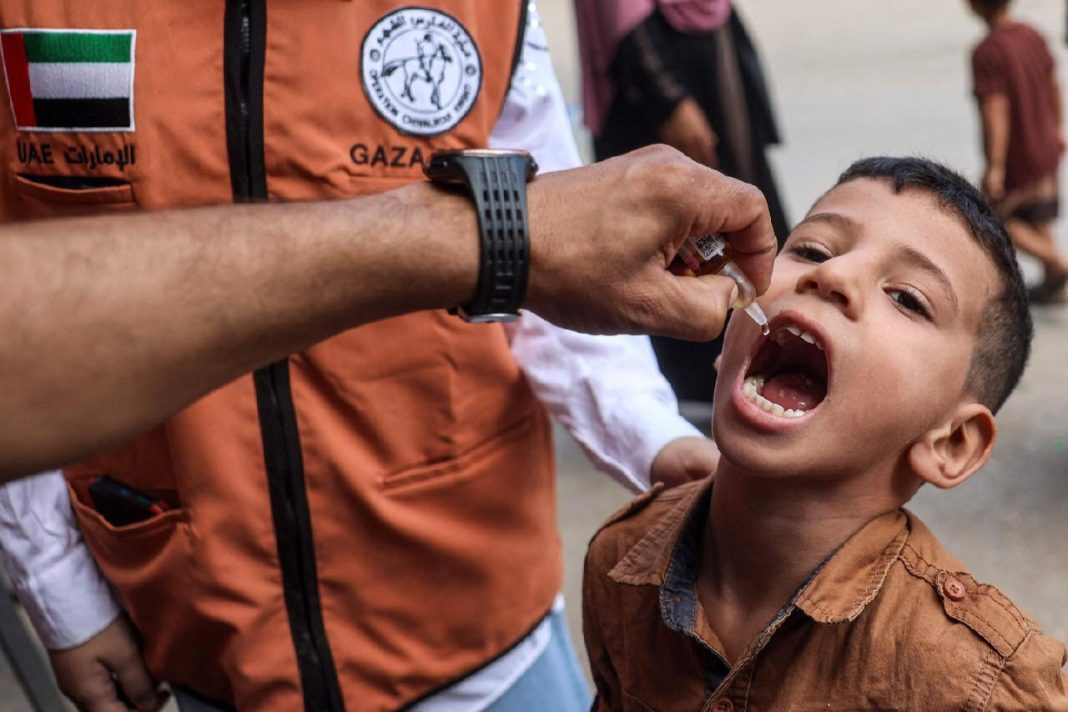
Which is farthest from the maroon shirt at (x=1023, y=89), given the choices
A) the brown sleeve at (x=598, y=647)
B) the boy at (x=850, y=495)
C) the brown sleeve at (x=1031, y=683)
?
the brown sleeve at (x=1031, y=683)

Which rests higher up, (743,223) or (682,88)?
(743,223)

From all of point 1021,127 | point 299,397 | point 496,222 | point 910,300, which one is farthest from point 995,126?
point 496,222

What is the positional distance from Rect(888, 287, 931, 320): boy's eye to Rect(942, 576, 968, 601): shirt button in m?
0.35

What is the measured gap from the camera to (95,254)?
3.68 feet

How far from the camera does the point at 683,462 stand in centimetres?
184

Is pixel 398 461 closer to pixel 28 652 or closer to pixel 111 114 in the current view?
pixel 111 114

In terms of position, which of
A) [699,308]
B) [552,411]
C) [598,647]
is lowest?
[598,647]

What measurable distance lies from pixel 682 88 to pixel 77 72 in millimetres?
2554

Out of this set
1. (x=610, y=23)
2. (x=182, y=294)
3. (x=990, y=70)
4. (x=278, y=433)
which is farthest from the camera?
(x=990, y=70)

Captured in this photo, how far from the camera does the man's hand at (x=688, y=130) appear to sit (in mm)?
3811

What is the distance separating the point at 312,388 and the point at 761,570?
0.68 meters

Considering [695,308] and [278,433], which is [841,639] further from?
[278,433]

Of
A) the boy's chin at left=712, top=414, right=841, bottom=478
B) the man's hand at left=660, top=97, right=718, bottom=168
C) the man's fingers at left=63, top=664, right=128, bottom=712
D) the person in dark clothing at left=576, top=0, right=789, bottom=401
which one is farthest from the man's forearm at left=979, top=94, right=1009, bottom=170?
the man's fingers at left=63, top=664, right=128, bottom=712

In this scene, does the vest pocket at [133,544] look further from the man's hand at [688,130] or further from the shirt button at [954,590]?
the man's hand at [688,130]
